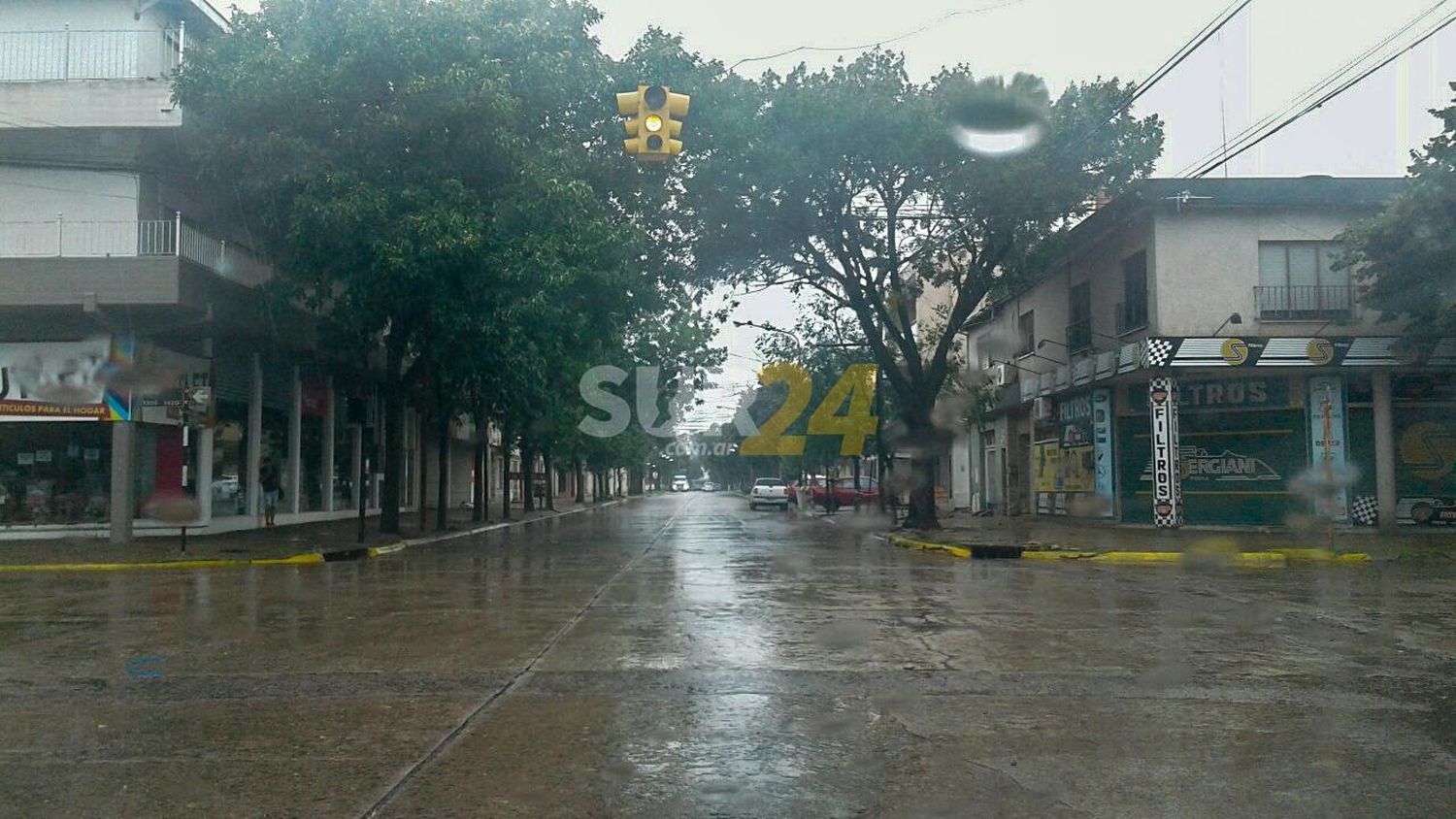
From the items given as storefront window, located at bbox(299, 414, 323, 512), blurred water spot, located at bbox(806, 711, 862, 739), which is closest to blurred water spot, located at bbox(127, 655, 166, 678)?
blurred water spot, located at bbox(806, 711, 862, 739)

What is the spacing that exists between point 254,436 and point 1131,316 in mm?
22036

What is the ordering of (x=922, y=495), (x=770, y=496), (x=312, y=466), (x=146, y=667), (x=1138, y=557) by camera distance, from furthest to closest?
(x=770, y=496) < (x=312, y=466) < (x=922, y=495) < (x=1138, y=557) < (x=146, y=667)

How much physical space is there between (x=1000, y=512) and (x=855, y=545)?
17237mm

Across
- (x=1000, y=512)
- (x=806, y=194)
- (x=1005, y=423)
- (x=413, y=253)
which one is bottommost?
(x=1000, y=512)

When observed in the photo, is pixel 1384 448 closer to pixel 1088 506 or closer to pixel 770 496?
pixel 1088 506

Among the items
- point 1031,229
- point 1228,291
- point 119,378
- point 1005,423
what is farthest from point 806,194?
point 1005,423

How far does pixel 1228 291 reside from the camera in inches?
1038

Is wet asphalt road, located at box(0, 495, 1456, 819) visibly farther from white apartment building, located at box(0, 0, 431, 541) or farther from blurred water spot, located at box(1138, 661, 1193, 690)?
white apartment building, located at box(0, 0, 431, 541)

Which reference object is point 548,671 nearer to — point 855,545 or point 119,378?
point 855,545

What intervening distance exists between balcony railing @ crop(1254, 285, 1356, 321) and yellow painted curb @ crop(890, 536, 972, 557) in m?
9.97

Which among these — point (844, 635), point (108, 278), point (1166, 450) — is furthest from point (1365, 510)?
point (108, 278)

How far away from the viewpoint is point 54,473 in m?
24.4

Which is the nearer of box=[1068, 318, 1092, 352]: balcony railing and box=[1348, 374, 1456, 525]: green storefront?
box=[1348, 374, 1456, 525]: green storefront

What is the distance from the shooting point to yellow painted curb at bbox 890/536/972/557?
21.5 m
